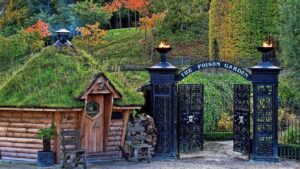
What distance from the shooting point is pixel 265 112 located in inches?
810

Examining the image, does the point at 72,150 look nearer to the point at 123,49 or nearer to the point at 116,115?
the point at 116,115

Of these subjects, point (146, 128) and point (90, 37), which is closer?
point (146, 128)

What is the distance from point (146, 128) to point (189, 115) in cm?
150

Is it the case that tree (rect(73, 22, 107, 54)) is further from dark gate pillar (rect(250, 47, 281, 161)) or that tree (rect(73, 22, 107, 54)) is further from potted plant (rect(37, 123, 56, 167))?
potted plant (rect(37, 123, 56, 167))

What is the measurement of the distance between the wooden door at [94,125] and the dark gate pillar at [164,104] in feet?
6.34

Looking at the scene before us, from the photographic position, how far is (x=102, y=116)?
19.7 m

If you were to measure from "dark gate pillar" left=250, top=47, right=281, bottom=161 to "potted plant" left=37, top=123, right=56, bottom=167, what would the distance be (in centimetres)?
596

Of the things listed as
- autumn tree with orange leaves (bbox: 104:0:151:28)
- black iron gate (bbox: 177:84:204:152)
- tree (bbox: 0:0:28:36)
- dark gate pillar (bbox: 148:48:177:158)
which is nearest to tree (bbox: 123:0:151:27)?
autumn tree with orange leaves (bbox: 104:0:151:28)

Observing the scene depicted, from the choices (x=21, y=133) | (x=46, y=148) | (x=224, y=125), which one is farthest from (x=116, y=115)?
(x=224, y=125)

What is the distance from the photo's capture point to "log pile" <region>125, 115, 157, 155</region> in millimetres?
20594

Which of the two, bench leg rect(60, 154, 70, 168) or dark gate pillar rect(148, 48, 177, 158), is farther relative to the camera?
dark gate pillar rect(148, 48, 177, 158)

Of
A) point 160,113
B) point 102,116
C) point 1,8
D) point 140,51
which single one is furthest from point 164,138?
point 1,8

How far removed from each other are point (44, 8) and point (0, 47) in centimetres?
1669

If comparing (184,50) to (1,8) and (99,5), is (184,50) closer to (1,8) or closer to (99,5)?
(99,5)
